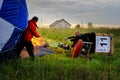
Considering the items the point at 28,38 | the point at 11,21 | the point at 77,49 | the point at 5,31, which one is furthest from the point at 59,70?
the point at 77,49

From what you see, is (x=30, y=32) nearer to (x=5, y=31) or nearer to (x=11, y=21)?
(x=11, y=21)

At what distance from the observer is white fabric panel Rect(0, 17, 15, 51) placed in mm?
14537

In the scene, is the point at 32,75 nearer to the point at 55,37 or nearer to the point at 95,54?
the point at 95,54

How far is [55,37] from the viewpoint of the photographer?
31.8m

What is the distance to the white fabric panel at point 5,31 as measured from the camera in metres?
14.5

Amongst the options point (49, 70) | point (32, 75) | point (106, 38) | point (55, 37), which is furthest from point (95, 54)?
point (55, 37)

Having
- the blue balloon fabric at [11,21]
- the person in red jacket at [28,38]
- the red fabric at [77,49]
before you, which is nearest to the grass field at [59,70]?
the red fabric at [77,49]

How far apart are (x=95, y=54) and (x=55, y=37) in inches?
460

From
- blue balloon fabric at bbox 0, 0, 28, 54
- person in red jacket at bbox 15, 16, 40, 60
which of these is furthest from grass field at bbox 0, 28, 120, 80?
blue balloon fabric at bbox 0, 0, 28, 54

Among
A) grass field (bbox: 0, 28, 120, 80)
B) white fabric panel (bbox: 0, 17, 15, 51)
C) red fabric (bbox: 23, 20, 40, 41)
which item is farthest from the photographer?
red fabric (bbox: 23, 20, 40, 41)

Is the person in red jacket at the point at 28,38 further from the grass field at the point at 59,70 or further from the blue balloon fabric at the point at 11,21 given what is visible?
the blue balloon fabric at the point at 11,21

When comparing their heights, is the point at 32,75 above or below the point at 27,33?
below

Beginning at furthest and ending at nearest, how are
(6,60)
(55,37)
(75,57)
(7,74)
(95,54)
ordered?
(55,37) < (95,54) < (75,57) < (6,60) < (7,74)

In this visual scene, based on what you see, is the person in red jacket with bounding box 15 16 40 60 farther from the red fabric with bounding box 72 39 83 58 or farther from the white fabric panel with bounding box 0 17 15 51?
the red fabric with bounding box 72 39 83 58
